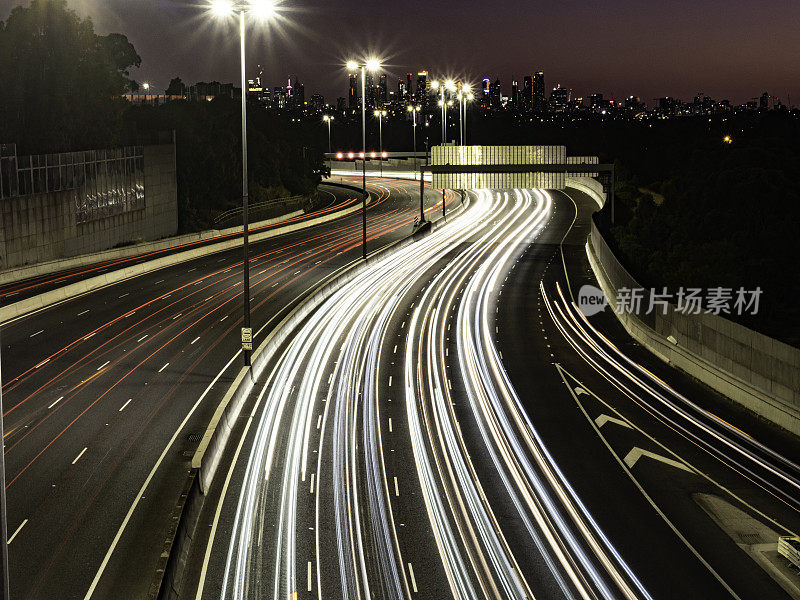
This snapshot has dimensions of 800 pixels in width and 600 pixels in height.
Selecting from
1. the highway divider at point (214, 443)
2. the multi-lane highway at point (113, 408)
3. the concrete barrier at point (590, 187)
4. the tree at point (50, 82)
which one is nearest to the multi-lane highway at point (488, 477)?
the highway divider at point (214, 443)

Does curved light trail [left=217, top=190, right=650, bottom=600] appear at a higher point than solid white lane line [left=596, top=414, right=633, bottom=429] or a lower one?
higher

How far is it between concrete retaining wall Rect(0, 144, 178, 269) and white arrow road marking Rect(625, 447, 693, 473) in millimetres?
39101

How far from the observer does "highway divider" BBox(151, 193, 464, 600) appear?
56.2 ft

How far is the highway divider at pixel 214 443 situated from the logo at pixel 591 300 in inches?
553

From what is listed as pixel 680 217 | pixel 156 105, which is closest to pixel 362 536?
pixel 680 217

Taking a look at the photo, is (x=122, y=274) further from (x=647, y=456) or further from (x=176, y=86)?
(x=176, y=86)

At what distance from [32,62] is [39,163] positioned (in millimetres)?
37082

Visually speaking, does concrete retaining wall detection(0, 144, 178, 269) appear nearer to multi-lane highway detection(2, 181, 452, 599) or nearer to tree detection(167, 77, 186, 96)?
multi-lane highway detection(2, 181, 452, 599)

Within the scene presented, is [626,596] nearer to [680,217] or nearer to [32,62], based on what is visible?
[680,217]

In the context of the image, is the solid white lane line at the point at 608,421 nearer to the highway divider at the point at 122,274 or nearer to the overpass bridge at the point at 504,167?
the highway divider at the point at 122,274

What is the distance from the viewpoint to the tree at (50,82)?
86.8m

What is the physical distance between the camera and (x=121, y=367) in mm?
34344

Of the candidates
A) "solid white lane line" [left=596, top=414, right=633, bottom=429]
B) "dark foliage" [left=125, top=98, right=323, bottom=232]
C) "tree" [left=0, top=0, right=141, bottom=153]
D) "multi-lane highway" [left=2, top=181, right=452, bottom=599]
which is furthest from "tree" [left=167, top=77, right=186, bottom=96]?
"solid white lane line" [left=596, top=414, right=633, bottom=429]

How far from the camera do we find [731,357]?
31.4 metres
